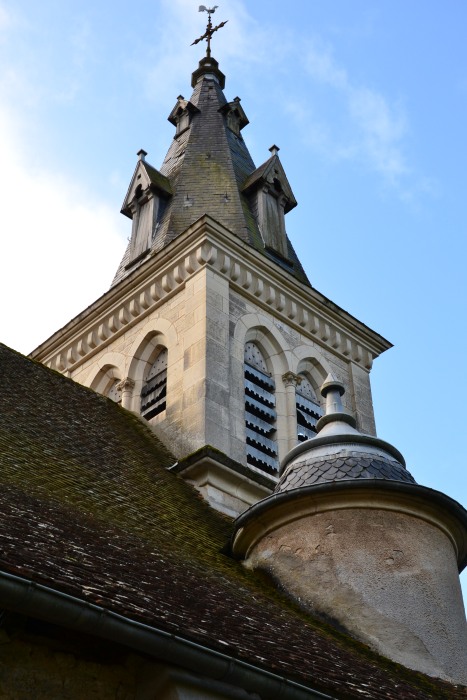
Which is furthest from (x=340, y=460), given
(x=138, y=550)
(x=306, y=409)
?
(x=306, y=409)

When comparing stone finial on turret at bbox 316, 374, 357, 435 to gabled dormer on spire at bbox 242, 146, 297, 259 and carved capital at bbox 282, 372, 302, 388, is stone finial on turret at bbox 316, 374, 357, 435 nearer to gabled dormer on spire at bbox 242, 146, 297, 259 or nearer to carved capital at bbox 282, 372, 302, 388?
carved capital at bbox 282, 372, 302, 388

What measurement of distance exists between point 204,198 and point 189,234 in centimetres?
261

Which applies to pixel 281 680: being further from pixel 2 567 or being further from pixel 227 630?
pixel 2 567

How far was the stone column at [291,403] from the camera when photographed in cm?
1446

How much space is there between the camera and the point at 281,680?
5.81 meters

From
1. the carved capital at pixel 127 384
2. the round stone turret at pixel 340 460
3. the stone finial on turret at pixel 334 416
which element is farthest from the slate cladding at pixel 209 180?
the round stone turret at pixel 340 460

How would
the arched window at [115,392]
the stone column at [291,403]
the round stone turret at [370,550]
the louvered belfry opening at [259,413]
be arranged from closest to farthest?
1. the round stone turret at [370,550]
2. the louvered belfry opening at [259,413]
3. the stone column at [291,403]
4. the arched window at [115,392]

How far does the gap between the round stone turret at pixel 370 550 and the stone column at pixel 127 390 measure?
527cm

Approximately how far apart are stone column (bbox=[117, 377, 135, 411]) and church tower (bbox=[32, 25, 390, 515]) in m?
0.02

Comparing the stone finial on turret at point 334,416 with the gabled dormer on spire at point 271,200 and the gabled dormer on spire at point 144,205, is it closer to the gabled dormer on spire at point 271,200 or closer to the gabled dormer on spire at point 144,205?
the gabled dormer on spire at point 271,200

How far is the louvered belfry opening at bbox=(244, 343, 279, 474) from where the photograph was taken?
45.5 feet

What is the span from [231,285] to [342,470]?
19.3 feet

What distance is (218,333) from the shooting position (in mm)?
14320

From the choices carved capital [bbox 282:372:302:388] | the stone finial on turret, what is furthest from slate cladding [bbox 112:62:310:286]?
the stone finial on turret
